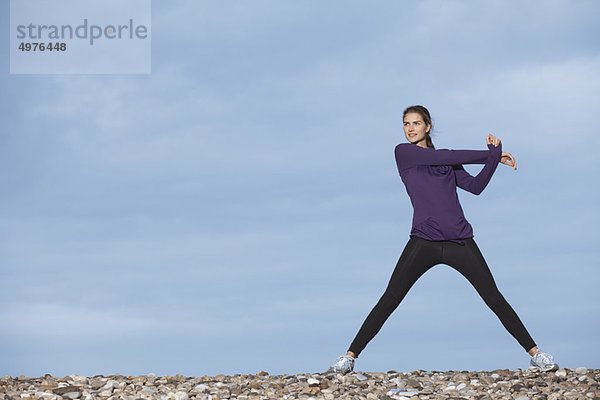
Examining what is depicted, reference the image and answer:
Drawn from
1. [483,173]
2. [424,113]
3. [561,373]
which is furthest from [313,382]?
[424,113]

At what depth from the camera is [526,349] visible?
7090mm

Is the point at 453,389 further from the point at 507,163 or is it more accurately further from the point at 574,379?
the point at 507,163

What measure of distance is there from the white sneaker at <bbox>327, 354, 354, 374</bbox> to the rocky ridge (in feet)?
0.24

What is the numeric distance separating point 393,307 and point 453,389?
0.98m

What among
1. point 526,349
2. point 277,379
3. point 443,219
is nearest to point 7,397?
point 277,379

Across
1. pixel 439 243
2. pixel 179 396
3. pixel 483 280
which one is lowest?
pixel 179 396

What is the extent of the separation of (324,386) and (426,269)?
1493 mm

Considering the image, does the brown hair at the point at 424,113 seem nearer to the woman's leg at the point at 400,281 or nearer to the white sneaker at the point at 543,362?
the woman's leg at the point at 400,281

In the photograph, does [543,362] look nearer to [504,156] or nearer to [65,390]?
[504,156]

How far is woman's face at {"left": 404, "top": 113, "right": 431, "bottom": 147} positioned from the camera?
23.8 ft

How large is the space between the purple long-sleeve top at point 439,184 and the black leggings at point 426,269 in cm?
10

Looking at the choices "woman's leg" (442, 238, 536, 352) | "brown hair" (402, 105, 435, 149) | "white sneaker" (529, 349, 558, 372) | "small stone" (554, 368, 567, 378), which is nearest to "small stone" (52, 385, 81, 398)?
"woman's leg" (442, 238, 536, 352)

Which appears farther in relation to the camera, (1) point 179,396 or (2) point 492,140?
(2) point 492,140

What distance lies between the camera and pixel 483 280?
7012 millimetres
